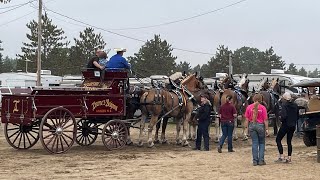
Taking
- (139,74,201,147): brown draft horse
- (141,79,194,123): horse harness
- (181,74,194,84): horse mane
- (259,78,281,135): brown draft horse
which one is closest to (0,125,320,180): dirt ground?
(139,74,201,147): brown draft horse

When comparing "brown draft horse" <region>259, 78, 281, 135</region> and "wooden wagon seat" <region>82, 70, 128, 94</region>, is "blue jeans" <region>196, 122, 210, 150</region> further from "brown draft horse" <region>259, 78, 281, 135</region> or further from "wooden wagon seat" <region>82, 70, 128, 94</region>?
"brown draft horse" <region>259, 78, 281, 135</region>

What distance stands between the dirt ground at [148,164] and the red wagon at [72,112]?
44 centimetres

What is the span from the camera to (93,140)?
52.4 feet

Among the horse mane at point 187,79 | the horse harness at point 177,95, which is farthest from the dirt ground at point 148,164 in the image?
the horse mane at point 187,79

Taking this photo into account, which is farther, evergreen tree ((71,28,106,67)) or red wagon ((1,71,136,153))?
evergreen tree ((71,28,106,67))

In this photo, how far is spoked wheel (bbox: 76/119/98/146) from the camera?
15.1m

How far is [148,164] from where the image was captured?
1187cm

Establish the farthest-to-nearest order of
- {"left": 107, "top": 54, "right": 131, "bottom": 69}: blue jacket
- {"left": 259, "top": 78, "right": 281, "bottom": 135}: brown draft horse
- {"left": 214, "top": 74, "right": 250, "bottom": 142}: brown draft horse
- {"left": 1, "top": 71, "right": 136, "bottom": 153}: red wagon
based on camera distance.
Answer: {"left": 259, "top": 78, "right": 281, "bottom": 135}: brown draft horse < {"left": 214, "top": 74, "right": 250, "bottom": 142}: brown draft horse < {"left": 107, "top": 54, "right": 131, "bottom": 69}: blue jacket < {"left": 1, "top": 71, "right": 136, "bottom": 153}: red wagon

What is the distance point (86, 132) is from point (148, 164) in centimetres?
Answer: 425

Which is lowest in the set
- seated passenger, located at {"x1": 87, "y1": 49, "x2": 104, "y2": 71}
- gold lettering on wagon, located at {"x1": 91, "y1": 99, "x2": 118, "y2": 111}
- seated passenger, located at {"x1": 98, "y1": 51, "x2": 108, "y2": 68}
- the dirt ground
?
the dirt ground

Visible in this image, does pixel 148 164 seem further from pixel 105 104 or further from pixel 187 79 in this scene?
pixel 187 79

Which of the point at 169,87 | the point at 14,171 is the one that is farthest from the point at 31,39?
the point at 14,171

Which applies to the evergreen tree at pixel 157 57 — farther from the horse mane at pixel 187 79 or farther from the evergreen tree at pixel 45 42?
the horse mane at pixel 187 79

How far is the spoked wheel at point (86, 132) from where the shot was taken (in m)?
15.1
